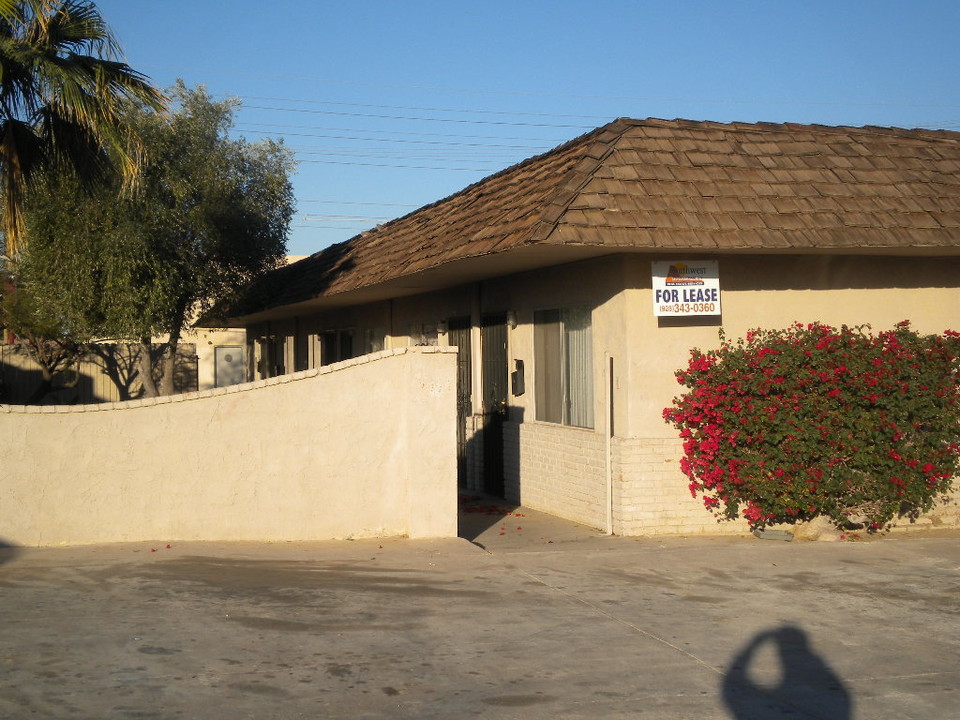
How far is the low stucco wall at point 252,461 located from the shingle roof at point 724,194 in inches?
76.3

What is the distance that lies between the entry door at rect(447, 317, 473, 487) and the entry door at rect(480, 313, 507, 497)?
505 mm

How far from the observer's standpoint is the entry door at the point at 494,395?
46.5 feet

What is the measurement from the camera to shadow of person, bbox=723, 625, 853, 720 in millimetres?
5730

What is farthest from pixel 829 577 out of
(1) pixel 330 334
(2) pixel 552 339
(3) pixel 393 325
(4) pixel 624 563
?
(1) pixel 330 334

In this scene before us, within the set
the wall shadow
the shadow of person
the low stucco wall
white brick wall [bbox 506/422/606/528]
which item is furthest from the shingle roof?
the wall shadow

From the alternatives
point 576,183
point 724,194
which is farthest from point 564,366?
point 724,194

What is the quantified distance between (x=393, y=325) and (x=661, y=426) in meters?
8.05

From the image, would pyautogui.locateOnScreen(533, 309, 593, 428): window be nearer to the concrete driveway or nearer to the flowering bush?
the flowering bush

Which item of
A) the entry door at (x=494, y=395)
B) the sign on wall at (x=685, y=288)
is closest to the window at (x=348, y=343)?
the entry door at (x=494, y=395)

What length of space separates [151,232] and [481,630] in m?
10.6

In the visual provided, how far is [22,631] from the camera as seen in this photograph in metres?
6.96

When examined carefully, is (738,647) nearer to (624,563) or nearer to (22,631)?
(624,563)

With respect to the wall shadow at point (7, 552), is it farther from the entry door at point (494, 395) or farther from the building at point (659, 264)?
the entry door at point (494, 395)

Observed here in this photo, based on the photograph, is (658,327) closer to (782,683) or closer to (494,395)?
(494,395)
